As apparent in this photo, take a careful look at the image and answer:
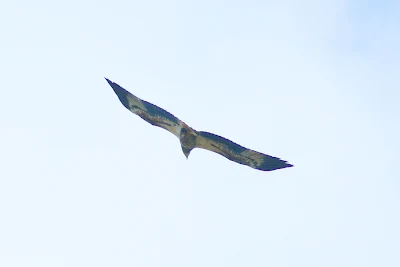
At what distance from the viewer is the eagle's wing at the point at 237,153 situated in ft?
69.6

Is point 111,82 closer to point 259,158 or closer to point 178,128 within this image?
point 178,128

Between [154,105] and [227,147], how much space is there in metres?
2.73

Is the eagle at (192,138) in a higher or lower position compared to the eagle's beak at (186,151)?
higher

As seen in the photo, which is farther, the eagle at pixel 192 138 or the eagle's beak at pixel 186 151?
the eagle's beak at pixel 186 151

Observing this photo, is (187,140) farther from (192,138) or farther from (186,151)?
(186,151)

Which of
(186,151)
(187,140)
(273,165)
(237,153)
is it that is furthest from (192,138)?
(273,165)

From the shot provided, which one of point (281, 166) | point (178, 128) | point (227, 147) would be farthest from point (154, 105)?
point (281, 166)

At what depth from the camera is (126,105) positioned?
22.0 m

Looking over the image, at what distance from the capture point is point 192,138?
21.3 metres

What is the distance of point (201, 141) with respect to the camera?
2142cm

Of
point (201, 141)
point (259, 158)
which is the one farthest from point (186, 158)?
point (259, 158)

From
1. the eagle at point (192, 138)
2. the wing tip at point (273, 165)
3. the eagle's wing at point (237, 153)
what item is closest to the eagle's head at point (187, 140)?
the eagle at point (192, 138)

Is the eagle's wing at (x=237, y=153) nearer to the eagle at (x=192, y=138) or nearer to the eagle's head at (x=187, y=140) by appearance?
the eagle at (x=192, y=138)

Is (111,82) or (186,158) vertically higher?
(111,82)
